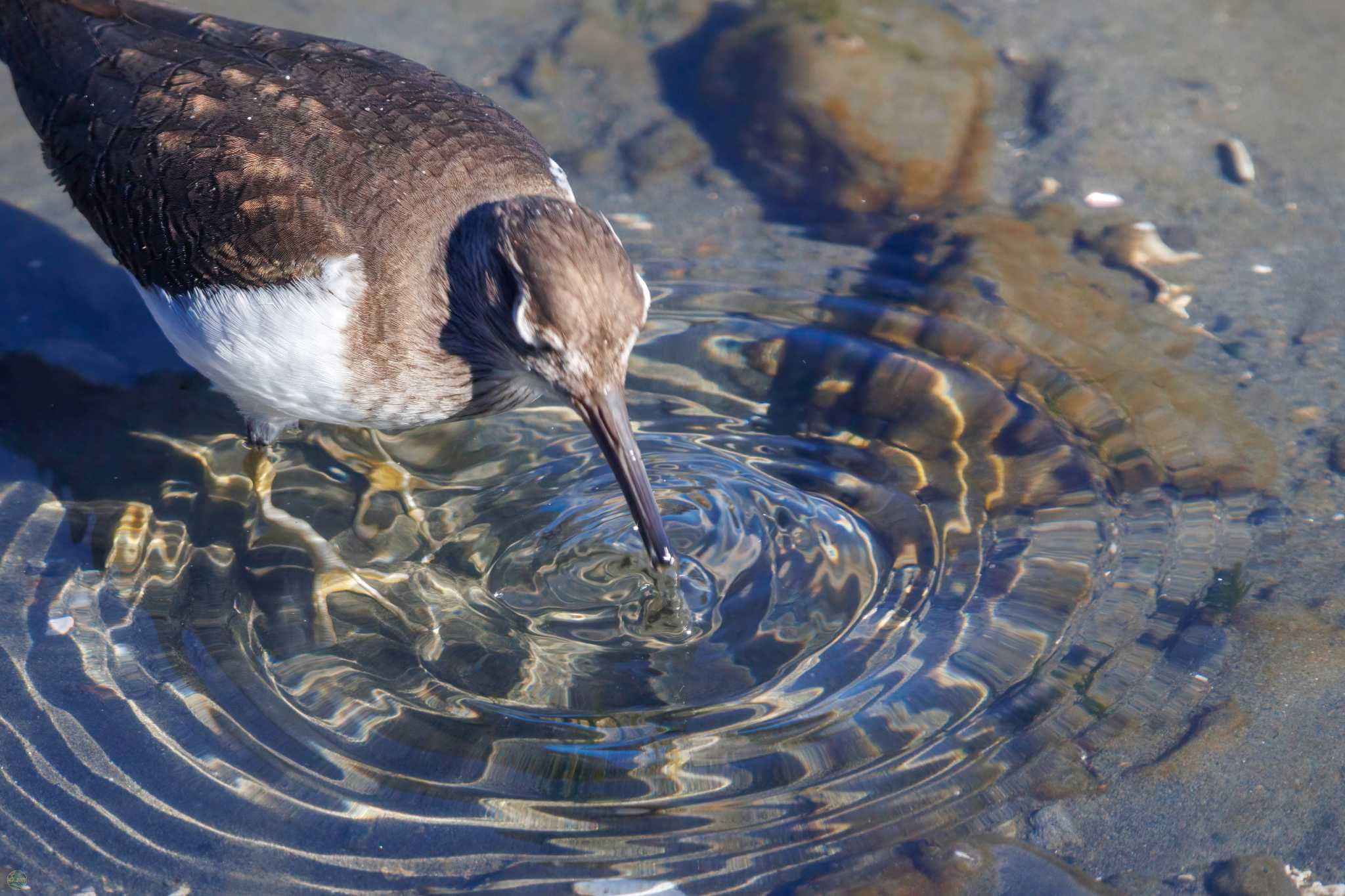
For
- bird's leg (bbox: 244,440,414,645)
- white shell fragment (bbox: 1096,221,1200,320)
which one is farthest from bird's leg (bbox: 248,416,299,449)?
white shell fragment (bbox: 1096,221,1200,320)

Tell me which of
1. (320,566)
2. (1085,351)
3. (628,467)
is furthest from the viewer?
(1085,351)

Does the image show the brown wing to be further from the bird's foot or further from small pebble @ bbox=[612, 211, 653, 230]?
small pebble @ bbox=[612, 211, 653, 230]

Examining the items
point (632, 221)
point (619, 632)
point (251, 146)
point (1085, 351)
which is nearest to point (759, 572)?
point (619, 632)

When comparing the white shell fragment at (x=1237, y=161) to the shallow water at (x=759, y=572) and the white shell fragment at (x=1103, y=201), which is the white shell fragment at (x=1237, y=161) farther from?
the white shell fragment at (x=1103, y=201)

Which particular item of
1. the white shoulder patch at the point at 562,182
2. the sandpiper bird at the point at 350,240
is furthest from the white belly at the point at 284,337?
the white shoulder patch at the point at 562,182

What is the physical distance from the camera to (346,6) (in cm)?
789

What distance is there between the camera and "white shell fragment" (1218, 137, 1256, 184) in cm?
650

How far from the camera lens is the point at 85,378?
5773 millimetres

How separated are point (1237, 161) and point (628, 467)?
436cm

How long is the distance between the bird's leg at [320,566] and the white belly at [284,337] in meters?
0.50

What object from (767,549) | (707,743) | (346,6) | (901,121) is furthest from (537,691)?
(346,6)

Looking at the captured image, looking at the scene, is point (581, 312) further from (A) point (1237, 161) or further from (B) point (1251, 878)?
(A) point (1237, 161)

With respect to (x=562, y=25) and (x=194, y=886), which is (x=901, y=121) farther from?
(x=194, y=886)

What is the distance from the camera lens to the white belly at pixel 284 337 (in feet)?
14.0
